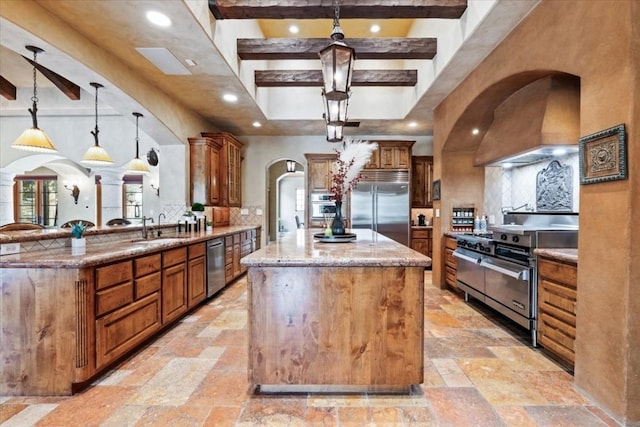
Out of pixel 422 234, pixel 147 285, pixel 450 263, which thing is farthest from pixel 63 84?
pixel 422 234

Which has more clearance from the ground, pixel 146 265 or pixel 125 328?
pixel 146 265

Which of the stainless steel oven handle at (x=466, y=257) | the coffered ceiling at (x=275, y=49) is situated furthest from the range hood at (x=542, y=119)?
the stainless steel oven handle at (x=466, y=257)

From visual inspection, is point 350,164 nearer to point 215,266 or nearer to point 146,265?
point 146,265

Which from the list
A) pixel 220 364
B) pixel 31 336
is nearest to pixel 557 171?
pixel 220 364

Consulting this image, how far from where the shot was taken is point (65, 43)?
2.71m

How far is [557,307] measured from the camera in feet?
7.96

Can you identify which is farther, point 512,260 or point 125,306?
point 512,260

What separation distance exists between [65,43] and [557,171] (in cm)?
523

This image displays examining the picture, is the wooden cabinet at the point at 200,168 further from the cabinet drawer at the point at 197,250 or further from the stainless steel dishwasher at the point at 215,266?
the cabinet drawer at the point at 197,250

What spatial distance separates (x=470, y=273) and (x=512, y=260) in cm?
88

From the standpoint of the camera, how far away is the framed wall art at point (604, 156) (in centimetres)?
172

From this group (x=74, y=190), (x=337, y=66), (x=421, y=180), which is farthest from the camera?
(x=74, y=190)

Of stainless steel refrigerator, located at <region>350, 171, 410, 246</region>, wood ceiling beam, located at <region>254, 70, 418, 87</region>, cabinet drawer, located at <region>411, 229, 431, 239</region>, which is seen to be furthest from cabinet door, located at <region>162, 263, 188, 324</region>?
cabinet drawer, located at <region>411, 229, 431, 239</region>

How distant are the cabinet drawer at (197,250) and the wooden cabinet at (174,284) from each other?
152 mm
